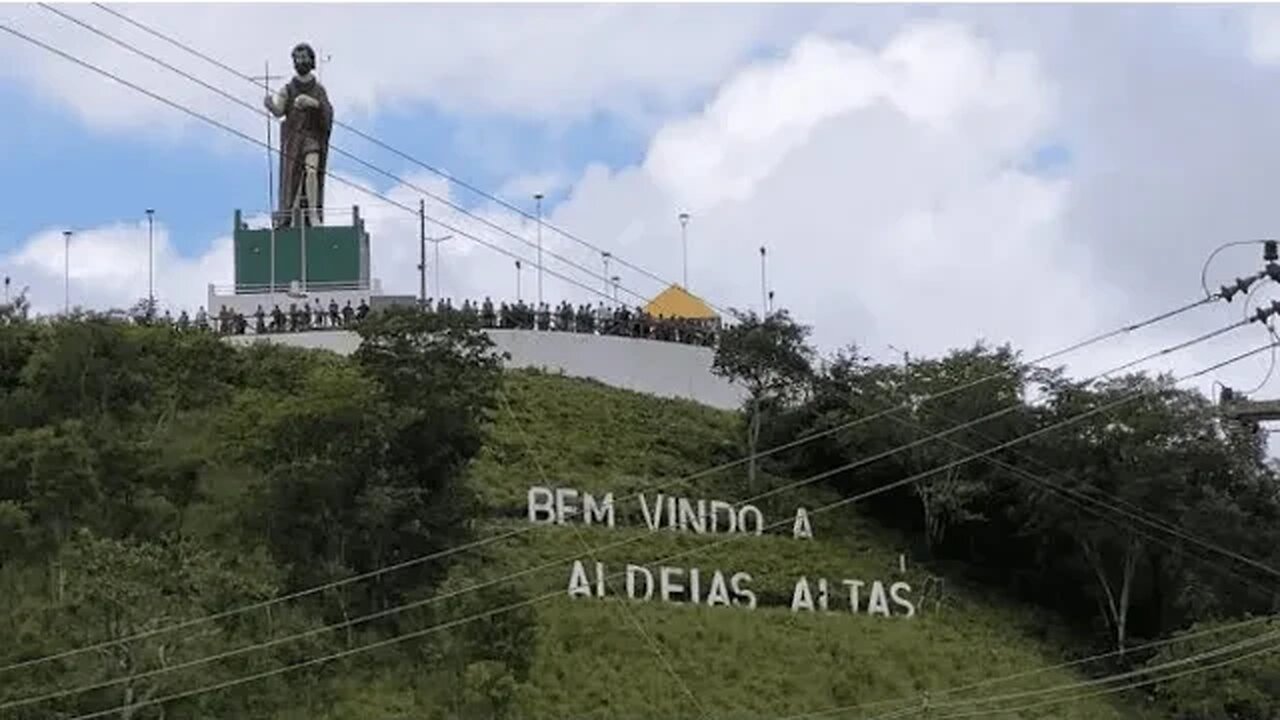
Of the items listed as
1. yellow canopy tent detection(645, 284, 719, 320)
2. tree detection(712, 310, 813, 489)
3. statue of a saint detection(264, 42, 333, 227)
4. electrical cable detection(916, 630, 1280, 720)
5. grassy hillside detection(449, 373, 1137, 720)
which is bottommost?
electrical cable detection(916, 630, 1280, 720)

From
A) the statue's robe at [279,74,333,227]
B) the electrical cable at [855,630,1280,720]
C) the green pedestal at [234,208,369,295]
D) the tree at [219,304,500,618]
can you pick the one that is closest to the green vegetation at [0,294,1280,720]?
the tree at [219,304,500,618]

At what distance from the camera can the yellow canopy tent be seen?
230 ft

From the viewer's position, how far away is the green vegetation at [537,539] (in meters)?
38.1

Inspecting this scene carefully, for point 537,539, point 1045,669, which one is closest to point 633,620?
point 537,539

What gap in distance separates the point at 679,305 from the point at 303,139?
14.5 metres

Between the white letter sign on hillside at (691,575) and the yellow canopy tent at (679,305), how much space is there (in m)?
16.6

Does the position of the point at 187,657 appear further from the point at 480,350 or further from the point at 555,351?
the point at 555,351

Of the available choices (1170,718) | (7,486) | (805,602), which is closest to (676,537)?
(805,602)

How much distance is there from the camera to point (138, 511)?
42625 mm

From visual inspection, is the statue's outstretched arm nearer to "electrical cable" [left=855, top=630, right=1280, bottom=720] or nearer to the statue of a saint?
the statue of a saint

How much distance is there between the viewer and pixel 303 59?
60875 millimetres

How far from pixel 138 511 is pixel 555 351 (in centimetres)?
2010

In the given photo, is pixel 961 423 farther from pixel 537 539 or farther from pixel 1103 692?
pixel 537 539

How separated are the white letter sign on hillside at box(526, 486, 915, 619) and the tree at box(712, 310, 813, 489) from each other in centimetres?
298
